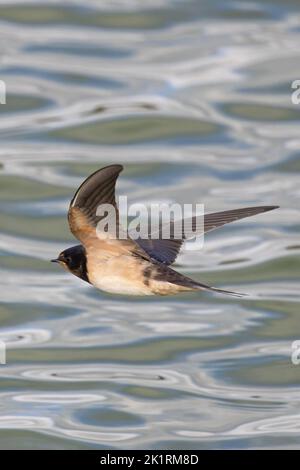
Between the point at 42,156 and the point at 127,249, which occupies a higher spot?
the point at 42,156

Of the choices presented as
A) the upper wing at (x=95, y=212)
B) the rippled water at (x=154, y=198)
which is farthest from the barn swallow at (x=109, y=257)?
the rippled water at (x=154, y=198)

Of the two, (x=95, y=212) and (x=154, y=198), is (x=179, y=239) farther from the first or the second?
(x=154, y=198)

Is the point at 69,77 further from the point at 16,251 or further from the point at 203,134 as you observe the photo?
the point at 16,251

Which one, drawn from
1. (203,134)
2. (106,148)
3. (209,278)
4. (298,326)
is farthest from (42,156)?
(298,326)

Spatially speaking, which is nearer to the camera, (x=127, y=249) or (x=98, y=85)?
(x=127, y=249)

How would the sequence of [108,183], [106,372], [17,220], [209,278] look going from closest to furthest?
[108,183] < [106,372] < [209,278] < [17,220]

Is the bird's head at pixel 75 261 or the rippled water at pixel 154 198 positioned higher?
the rippled water at pixel 154 198

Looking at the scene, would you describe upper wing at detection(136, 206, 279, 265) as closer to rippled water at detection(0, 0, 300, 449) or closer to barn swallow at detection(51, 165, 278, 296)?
barn swallow at detection(51, 165, 278, 296)

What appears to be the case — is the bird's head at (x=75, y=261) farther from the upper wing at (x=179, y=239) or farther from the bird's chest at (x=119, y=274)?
the upper wing at (x=179, y=239)
